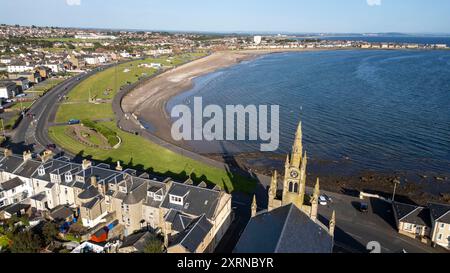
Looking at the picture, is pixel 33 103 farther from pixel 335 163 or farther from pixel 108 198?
pixel 335 163

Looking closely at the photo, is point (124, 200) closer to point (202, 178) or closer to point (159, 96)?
point (202, 178)

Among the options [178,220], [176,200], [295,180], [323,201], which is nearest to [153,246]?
[178,220]

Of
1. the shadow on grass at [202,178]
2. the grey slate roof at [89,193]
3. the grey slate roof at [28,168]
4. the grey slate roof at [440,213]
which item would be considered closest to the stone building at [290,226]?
the grey slate roof at [440,213]

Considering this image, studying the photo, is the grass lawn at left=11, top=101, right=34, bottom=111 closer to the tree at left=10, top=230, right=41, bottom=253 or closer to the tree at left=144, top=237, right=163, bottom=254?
the tree at left=10, top=230, right=41, bottom=253
